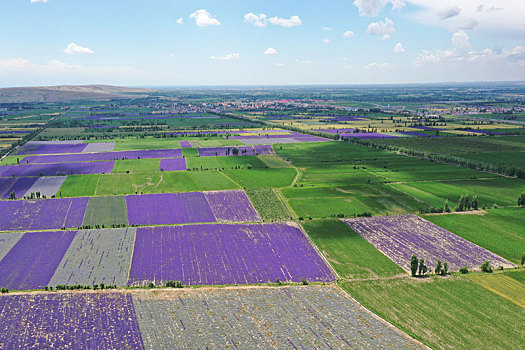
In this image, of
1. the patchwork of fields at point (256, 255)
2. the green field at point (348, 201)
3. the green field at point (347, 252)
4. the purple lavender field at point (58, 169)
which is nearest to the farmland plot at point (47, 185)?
the patchwork of fields at point (256, 255)

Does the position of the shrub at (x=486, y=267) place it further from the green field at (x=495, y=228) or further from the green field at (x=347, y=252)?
the green field at (x=347, y=252)

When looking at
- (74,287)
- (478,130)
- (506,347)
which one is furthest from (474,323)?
(478,130)

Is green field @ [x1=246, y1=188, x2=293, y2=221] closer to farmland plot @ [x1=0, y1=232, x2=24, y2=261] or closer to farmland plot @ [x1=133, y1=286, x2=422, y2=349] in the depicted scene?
farmland plot @ [x1=133, y1=286, x2=422, y2=349]

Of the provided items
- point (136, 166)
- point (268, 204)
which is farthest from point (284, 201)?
point (136, 166)

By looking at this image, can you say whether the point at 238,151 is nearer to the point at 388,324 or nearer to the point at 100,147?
the point at 100,147

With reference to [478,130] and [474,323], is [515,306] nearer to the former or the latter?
[474,323]

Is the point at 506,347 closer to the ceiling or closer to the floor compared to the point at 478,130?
closer to the floor
